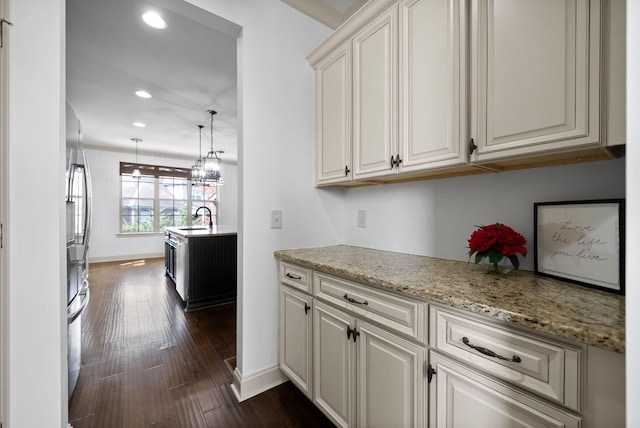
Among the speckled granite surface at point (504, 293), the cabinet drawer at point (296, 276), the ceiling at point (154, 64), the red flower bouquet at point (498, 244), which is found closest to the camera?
the speckled granite surface at point (504, 293)

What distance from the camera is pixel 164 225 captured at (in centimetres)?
693

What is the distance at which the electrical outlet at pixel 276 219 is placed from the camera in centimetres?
184

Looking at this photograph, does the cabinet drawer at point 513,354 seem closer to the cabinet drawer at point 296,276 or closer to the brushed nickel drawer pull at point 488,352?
the brushed nickel drawer pull at point 488,352

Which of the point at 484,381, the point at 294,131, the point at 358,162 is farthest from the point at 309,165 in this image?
the point at 484,381

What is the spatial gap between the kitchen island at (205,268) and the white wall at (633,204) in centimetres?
340

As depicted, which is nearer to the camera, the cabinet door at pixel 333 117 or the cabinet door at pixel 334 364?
the cabinet door at pixel 334 364

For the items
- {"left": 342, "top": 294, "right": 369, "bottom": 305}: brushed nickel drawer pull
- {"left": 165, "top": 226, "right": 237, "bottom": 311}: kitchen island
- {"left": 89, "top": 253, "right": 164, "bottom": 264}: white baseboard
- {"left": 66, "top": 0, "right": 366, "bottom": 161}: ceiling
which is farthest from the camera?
{"left": 89, "top": 253, "right": 164, "bottom": 264}: white baseboard

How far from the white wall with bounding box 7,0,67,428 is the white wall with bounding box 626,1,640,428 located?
5.97 ft

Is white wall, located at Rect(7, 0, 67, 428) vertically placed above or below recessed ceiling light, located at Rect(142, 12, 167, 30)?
below

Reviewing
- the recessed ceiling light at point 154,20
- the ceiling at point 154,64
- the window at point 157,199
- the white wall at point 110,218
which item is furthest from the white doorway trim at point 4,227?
the white wall at point 110,218

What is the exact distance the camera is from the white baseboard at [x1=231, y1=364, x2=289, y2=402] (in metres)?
1.71

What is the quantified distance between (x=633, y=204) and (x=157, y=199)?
7899mm

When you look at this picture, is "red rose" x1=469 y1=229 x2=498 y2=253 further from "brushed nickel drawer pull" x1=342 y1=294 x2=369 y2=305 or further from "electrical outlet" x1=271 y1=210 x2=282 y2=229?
"electrical outlet" x1=271 y1=210 x2=282 y2=229

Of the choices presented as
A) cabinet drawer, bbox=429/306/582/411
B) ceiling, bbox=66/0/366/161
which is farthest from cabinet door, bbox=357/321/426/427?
ceiling, bbox=66/0/366/161
